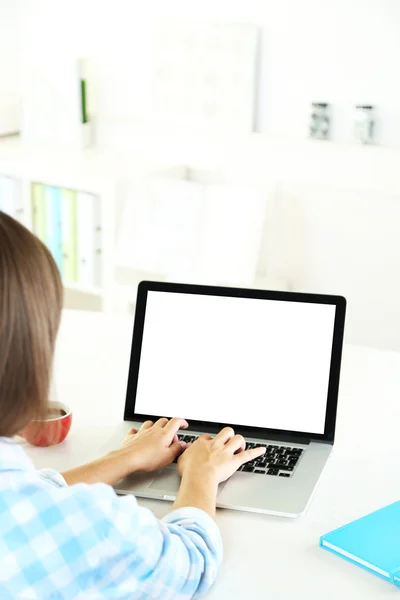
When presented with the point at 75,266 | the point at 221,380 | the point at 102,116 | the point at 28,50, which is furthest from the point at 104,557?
the point at 28,50

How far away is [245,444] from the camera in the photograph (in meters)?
1.35

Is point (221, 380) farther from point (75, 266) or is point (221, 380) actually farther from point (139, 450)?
point (75, 266)

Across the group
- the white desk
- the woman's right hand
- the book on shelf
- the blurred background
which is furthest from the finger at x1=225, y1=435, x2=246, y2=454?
the book on shelf

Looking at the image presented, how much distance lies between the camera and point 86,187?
314 cm

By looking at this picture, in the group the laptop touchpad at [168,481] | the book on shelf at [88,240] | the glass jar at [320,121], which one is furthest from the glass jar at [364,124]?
the laptop touchpad at [168,481]

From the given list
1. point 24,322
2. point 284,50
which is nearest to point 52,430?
point 24,322

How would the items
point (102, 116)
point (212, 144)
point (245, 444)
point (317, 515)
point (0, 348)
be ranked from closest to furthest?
point (0, 348), point (317, 515), point (245, 444), point (212, 144), point (102, 116)

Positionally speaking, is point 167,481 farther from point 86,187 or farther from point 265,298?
point 86,187

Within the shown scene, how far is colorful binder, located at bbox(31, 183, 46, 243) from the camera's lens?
3316mm

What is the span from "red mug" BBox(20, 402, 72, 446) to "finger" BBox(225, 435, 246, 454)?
10.9 inches

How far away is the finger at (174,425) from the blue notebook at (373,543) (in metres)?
0.31

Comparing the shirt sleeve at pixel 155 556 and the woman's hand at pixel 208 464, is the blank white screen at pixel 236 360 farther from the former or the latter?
the shirt sleeve at pixel 155 556

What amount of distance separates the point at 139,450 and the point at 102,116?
8.11ft

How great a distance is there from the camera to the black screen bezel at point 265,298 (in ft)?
4.50
